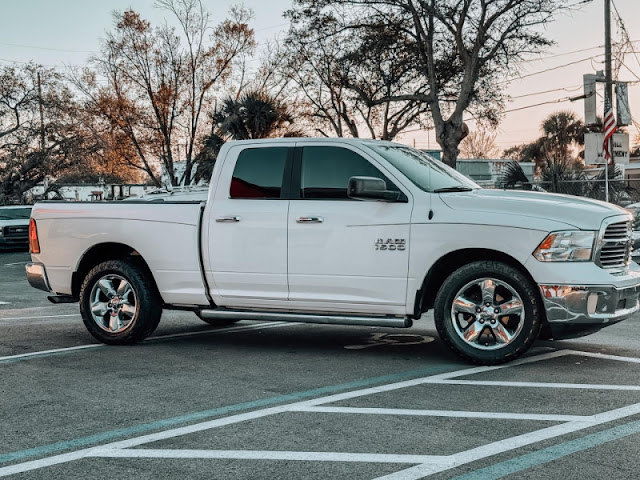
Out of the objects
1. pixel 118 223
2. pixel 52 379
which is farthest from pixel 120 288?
pixel 52 379

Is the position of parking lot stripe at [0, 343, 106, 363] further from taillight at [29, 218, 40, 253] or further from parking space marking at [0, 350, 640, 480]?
parking space marking at [0, 350, 640, 480]

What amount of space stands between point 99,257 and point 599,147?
2011 centimetres

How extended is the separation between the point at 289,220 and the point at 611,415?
3358 millimetres

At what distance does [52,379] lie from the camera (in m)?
6.74

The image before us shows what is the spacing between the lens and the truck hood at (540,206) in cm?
677

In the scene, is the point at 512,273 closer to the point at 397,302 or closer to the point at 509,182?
the point at 397,302

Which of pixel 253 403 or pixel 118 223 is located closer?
pixel 253 403

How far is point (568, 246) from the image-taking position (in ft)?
22.1

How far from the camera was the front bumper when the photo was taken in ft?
21.8

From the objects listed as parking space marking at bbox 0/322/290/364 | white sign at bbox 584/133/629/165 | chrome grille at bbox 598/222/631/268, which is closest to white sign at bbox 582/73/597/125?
white sign at bbox 584/133/629/165

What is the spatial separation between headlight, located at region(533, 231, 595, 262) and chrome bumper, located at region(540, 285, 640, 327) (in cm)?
23

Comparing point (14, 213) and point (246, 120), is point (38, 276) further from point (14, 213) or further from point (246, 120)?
point (246, 120)

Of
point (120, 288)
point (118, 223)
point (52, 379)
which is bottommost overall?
point (52, 379)

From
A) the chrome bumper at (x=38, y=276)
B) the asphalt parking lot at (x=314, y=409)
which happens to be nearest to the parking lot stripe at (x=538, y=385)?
the asphalt parking lot at (x=314, y=409)
